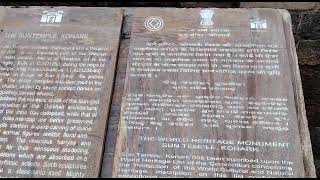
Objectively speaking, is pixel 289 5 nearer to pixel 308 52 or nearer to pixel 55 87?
pixel 308 52

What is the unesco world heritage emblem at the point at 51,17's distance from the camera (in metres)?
2.69

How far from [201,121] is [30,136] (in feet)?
2.86

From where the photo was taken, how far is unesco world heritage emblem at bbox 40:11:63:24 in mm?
2691

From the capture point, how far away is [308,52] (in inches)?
137

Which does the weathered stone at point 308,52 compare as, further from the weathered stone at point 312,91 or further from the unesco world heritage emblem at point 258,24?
the unesco world heritage emblem at point 258,24

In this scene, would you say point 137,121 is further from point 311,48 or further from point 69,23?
point 311,48

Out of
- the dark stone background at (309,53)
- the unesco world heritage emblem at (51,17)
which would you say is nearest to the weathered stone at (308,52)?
the dark stone background at (309,53)

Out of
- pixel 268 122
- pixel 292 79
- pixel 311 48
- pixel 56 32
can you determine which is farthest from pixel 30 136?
pixel 311 48

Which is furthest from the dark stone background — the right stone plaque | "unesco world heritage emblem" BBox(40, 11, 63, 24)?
"unesco world heritage emblem" BBox(40, 11, 63, 24)

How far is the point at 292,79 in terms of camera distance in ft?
7.74

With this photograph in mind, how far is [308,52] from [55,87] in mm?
2078

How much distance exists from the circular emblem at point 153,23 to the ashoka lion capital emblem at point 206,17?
248 millimetres

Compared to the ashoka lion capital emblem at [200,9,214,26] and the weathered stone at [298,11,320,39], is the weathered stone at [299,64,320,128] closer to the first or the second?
the weathered stone at [298,11,320,39]

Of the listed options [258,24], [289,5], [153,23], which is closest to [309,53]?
[289,5]
